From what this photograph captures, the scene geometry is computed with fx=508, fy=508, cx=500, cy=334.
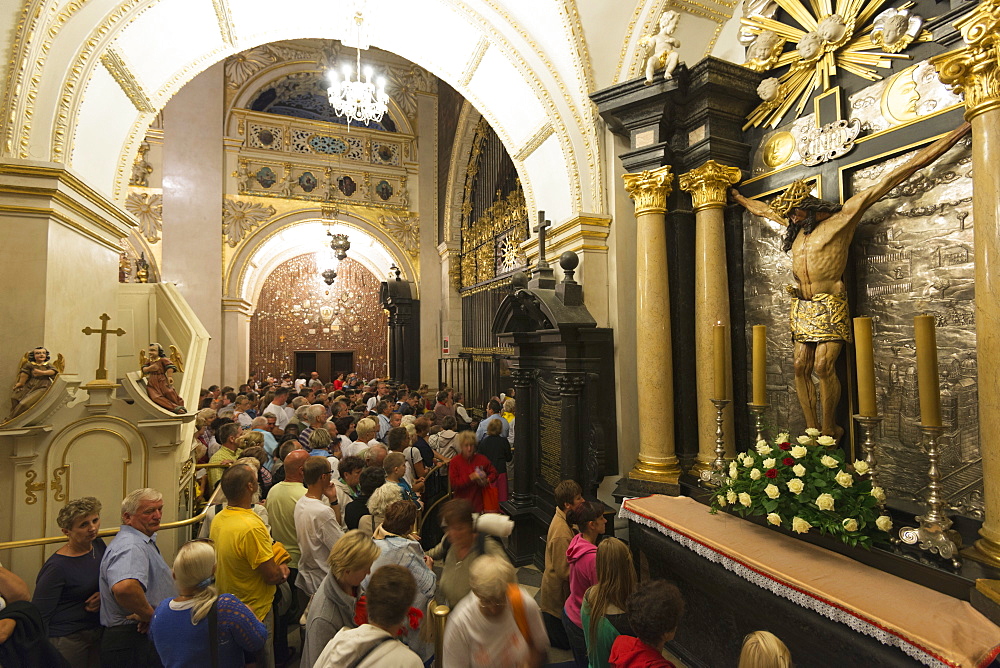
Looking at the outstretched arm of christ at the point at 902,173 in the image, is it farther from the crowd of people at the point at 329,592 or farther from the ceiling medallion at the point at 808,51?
the crowd of people at the point at 329,592

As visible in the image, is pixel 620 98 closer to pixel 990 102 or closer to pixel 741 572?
pixel 990 102

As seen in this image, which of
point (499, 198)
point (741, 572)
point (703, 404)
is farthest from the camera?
point (499, 198)

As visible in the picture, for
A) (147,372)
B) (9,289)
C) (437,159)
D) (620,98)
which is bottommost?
(147,372)

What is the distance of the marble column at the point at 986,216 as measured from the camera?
253 cm

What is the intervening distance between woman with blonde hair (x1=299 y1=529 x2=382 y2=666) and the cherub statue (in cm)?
461

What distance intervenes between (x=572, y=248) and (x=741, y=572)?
365cm

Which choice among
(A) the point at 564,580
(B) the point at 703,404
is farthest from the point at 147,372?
(B) the point at 703,404

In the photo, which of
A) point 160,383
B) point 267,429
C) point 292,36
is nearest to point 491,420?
point 267,429

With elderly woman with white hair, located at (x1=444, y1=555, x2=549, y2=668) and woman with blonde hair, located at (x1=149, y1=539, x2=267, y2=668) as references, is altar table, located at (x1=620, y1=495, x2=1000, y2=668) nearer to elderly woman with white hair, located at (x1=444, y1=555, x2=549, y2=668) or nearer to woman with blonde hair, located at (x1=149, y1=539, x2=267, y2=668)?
elderly woman with white hair, located at (x1=444, y1=555, x2=549, y2=668)

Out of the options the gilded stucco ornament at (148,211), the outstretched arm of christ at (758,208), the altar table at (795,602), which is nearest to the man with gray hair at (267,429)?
the altar table at (795,602)

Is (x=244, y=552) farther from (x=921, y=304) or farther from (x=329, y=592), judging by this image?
(x=921, y=304)

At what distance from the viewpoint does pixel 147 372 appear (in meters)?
4.06

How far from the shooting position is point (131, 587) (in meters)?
2.46

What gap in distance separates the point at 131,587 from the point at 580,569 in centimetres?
231
